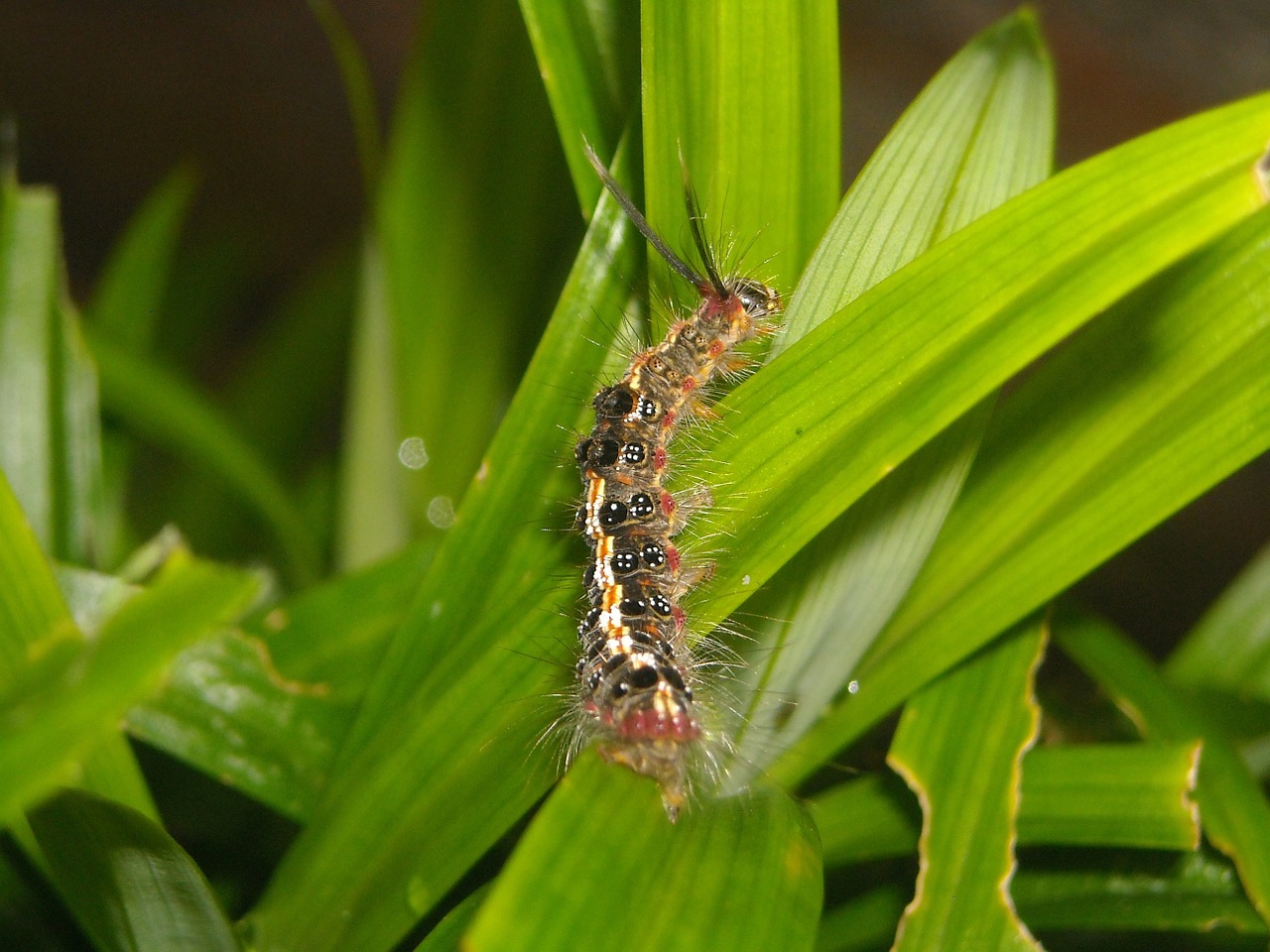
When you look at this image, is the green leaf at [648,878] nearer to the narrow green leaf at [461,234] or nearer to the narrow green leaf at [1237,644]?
the narrow green leaf at [1237,644]

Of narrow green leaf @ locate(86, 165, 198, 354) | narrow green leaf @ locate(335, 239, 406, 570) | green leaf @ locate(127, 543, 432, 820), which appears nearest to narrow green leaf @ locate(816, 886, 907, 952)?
green leaf @ locate(127, 543, 432, 820)

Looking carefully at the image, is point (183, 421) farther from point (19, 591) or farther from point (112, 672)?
point (112, 672)

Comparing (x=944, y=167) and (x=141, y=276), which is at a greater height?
(x=944, y=167)

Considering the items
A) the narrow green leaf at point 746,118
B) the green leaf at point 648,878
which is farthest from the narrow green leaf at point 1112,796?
the narrow green leaf at point 746,118

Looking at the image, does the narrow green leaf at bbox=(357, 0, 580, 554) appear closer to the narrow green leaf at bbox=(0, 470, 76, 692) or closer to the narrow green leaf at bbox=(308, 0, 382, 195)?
the narrow green leaf at bbox=(308, 0, 382, 195)

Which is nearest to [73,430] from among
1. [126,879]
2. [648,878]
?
[126,879]

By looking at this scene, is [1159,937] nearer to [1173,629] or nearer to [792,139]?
[792,139]
